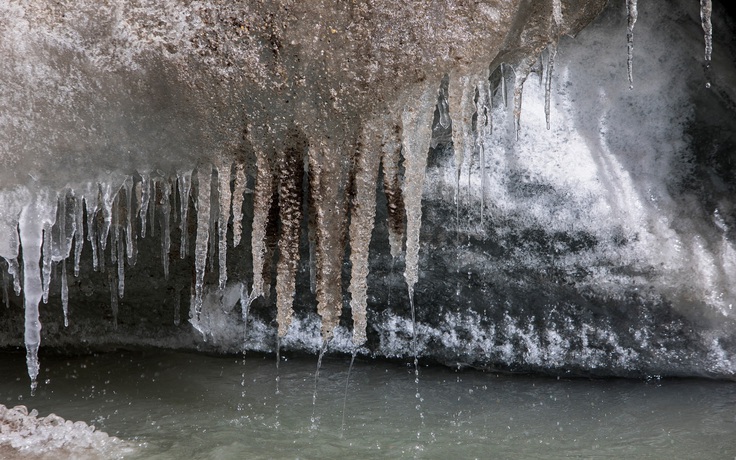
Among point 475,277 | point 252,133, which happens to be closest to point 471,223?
point 475,277

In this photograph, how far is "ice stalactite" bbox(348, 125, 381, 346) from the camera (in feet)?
10.3

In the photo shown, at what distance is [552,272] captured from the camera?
432cm

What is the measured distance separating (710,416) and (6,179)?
9.95ft

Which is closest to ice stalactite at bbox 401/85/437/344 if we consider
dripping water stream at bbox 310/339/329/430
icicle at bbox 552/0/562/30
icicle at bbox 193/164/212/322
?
icicle at bbox 552/0/562/30

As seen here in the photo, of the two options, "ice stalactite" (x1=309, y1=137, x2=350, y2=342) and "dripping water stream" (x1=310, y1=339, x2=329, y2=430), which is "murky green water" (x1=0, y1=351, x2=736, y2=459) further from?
"ice stalactite" (x1=309, y1=137, x2=350, y2=342)

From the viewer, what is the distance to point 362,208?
3.19 m

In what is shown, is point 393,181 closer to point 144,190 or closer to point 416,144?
point 416,144

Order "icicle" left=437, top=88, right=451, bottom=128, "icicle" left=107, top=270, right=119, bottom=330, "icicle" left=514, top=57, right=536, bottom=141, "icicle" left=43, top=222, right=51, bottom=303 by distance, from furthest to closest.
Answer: "icicle" left=107, top=270, right=119, bottom=330, "icicle" left=43, top=222, right=51, bottom=303, "icicle" left=437, top=88, right=451, bottom=128, "icicle" left=514, top=57, right=536, bottom=141

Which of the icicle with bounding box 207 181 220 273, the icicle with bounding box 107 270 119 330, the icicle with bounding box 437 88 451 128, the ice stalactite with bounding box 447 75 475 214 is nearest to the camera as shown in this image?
the ice stalactite with bounding box 447 75 475 214

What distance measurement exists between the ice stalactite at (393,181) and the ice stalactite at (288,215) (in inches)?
12.7

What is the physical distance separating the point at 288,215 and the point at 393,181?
43 cm

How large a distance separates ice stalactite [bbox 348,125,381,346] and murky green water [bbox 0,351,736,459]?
1.87 ft

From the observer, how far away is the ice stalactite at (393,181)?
3.14m

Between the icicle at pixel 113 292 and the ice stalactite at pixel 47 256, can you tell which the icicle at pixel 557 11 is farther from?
the icicle at pixel 113 292
